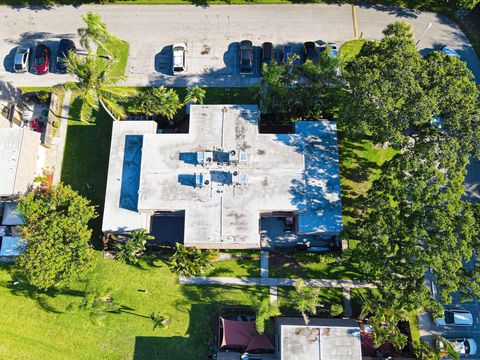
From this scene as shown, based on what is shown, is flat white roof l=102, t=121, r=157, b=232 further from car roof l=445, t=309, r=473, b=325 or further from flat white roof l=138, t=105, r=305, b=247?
car roof l=445, t=309, r=473, b=325

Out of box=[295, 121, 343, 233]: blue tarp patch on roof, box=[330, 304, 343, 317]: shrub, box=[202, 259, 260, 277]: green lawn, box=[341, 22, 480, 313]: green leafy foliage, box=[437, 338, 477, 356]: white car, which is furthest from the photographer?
box=[202, 259, 260, 277]: green lawn

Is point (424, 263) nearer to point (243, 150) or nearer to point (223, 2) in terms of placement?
point (243, 150)

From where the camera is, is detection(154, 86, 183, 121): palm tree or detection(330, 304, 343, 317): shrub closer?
detection(330, 304, 343, 317): shrub

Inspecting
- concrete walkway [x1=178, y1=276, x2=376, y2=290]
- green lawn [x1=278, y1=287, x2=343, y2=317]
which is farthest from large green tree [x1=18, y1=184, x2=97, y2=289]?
green lawn [x1=278, y1=287, x2=343, y2=317]

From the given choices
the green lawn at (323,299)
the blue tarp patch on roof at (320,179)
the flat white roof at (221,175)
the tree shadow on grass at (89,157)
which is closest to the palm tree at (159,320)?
the flat white roof at (221,175)

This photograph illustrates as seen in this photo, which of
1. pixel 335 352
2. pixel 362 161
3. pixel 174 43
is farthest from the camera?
pixel 174 43

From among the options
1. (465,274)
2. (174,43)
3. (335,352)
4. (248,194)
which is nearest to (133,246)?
(248,194)

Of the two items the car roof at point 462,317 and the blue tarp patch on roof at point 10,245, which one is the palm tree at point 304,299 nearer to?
the car roof at point 462,317
